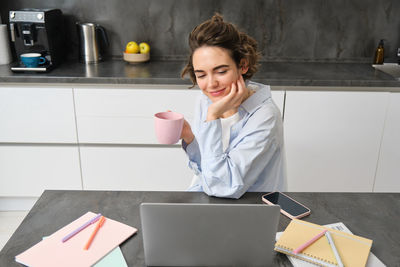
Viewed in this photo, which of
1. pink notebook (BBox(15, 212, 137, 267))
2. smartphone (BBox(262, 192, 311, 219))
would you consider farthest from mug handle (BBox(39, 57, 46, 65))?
smartphone (BBox(262, 192, 311, 219))

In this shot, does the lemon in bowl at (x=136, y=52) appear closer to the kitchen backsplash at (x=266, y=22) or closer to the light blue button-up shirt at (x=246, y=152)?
the kitchen backsplash at (x=266, y=22)

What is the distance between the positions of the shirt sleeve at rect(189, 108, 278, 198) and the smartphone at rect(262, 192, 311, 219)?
9 cm

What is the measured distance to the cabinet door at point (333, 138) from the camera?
2.44 meters

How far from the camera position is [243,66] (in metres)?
1.49

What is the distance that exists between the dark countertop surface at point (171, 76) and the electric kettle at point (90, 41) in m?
0.08

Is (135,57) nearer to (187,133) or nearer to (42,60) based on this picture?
(42,60)

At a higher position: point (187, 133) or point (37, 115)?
point (187, 133)

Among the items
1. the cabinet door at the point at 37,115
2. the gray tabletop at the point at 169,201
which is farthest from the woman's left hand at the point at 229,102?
the cabinet door at the point at 37,115

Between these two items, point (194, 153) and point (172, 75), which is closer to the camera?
point (194, 153)

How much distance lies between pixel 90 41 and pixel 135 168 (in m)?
0.95

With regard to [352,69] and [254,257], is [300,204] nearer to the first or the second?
[254,257]

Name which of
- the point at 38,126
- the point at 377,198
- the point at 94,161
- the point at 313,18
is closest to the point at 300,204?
the point at 377,198

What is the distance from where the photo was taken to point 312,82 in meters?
2.41

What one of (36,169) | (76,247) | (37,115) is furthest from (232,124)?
(36,169)
